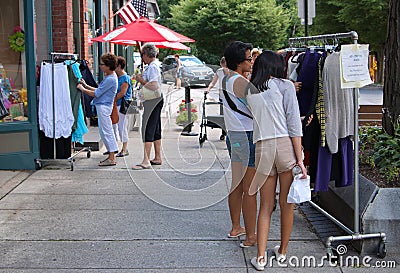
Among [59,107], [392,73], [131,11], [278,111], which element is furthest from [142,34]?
[278,111]

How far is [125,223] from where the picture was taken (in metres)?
6.14

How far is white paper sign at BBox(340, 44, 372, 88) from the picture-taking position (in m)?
4.98

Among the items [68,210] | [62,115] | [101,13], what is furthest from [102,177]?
[101,13]

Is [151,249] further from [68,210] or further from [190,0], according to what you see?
[190,0]

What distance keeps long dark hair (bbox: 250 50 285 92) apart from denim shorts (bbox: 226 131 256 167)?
2.00 feet

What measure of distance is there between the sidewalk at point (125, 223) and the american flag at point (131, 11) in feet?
19.4

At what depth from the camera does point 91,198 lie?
7145 mm

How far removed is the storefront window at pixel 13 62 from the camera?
8703 mm

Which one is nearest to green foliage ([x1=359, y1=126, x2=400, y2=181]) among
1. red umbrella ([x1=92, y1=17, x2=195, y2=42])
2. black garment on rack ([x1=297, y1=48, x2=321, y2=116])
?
black garment on rack ([x1=297, y1=48, x2=321, y2=116])

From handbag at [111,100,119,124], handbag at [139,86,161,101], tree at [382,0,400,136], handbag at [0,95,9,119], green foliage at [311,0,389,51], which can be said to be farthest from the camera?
green foliage at [311,0,389,51]

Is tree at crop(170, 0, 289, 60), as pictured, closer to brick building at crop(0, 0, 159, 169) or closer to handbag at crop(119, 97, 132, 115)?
handbag at crop(119, 97, 132, 115)

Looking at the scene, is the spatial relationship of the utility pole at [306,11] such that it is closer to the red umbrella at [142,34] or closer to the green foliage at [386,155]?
the red umbrella at [142,34]

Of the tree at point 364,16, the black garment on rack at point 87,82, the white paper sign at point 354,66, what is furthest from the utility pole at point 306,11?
the tree at point 364,16

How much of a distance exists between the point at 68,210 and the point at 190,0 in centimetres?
3861
